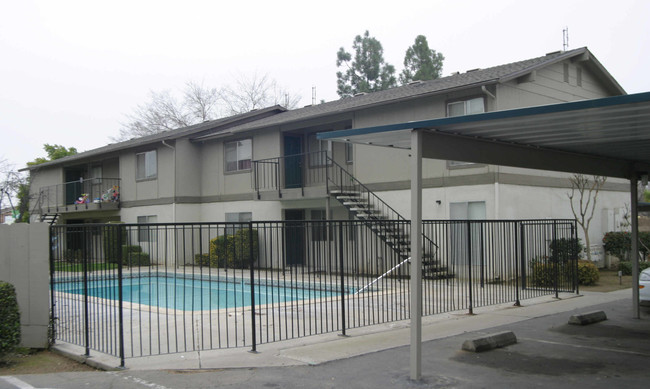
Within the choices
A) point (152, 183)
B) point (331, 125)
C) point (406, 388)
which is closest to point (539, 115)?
point (406, 388)

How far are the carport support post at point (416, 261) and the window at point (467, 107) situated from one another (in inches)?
441

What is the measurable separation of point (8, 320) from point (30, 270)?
1.06 m

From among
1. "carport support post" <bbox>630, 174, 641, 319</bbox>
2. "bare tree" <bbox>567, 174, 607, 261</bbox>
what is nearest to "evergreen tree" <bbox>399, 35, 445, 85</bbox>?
"bare tree" <bbox>567, 174, 607, 261</bbox>

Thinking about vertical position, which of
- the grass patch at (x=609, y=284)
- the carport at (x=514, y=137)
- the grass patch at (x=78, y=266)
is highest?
the carport at (x=514, y=137)

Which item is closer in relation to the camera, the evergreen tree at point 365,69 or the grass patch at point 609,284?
the grass patch at point 609,284

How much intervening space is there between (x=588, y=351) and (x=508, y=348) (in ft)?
3.55

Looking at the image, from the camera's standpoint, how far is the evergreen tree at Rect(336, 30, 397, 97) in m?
54.0

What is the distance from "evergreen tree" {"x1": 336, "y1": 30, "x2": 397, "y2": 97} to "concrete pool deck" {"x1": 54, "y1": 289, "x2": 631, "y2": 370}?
4384 centimetres

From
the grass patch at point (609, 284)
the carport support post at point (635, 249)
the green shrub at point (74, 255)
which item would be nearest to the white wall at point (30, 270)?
the green shrub at point (74, 255)

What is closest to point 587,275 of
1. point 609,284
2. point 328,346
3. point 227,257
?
point 609,284

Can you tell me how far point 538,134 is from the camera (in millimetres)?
7750

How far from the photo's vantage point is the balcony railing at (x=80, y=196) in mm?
30703

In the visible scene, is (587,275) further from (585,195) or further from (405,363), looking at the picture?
(405,363)

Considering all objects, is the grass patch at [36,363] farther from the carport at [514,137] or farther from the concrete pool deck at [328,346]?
the carport at [514,137]
